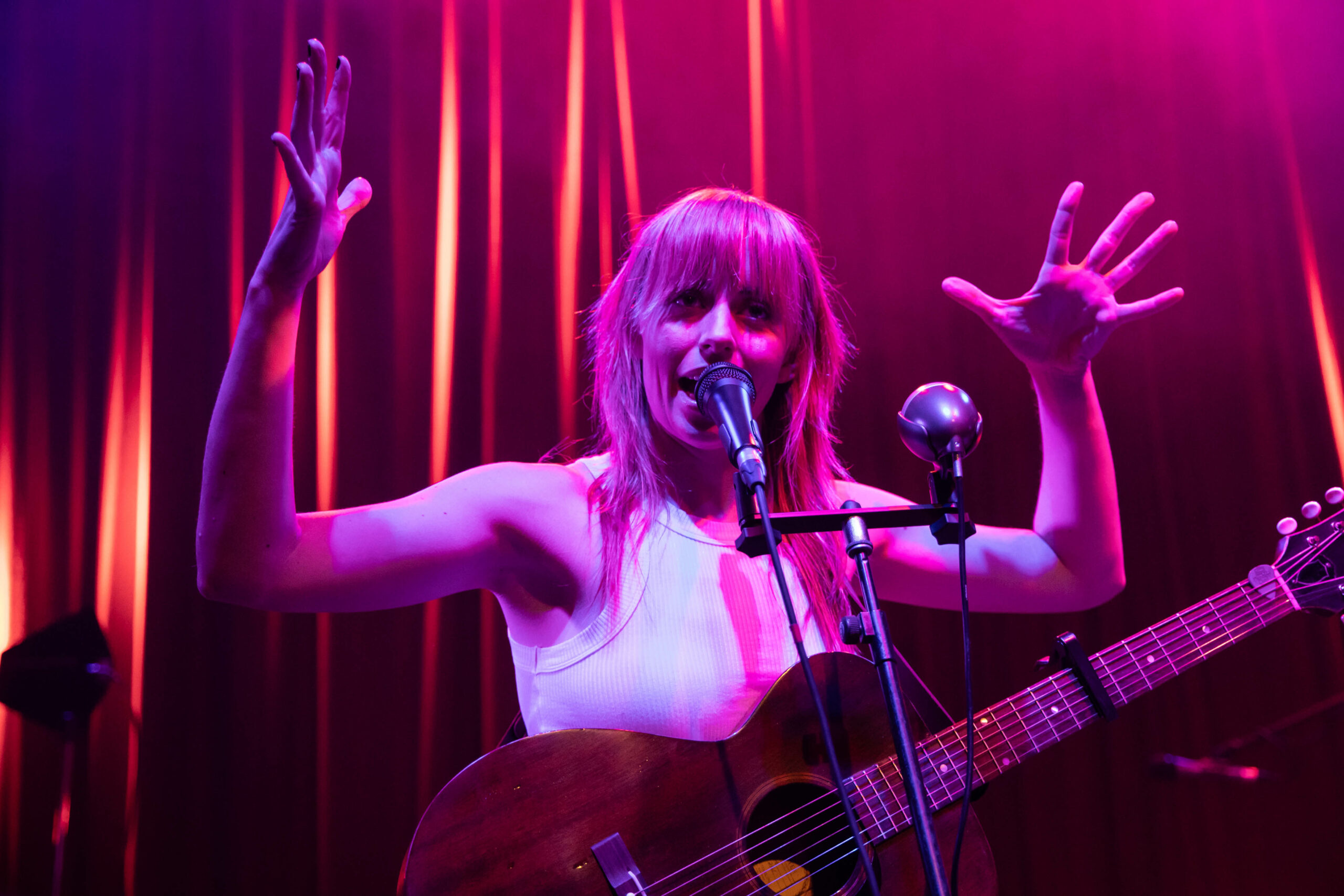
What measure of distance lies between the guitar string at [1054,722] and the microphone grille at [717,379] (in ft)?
1.95

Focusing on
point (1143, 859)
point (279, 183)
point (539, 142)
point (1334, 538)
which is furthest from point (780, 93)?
point (1143, 859)

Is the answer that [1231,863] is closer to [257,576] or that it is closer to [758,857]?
[758,857]

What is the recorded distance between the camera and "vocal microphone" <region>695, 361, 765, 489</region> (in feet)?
3.41

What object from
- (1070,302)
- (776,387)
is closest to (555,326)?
(776,387)

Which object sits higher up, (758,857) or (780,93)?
(780,93)

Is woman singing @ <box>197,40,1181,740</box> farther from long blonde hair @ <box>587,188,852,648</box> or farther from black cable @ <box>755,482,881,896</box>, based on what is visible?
black cable @ <box>755,482,881,896</box>

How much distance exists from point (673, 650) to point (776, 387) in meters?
0.59

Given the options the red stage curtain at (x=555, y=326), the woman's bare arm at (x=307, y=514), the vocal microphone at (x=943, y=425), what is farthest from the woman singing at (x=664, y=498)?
the red stage curtain at (x=555, y=326)

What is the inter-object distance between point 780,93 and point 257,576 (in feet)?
8.63

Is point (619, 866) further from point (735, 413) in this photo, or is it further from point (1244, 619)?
point (1244, 619)

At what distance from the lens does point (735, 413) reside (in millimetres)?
1122

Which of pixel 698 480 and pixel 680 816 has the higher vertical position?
pixel 698 480

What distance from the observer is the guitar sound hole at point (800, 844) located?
1.23 meters

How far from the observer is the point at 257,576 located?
1138 millimetres
